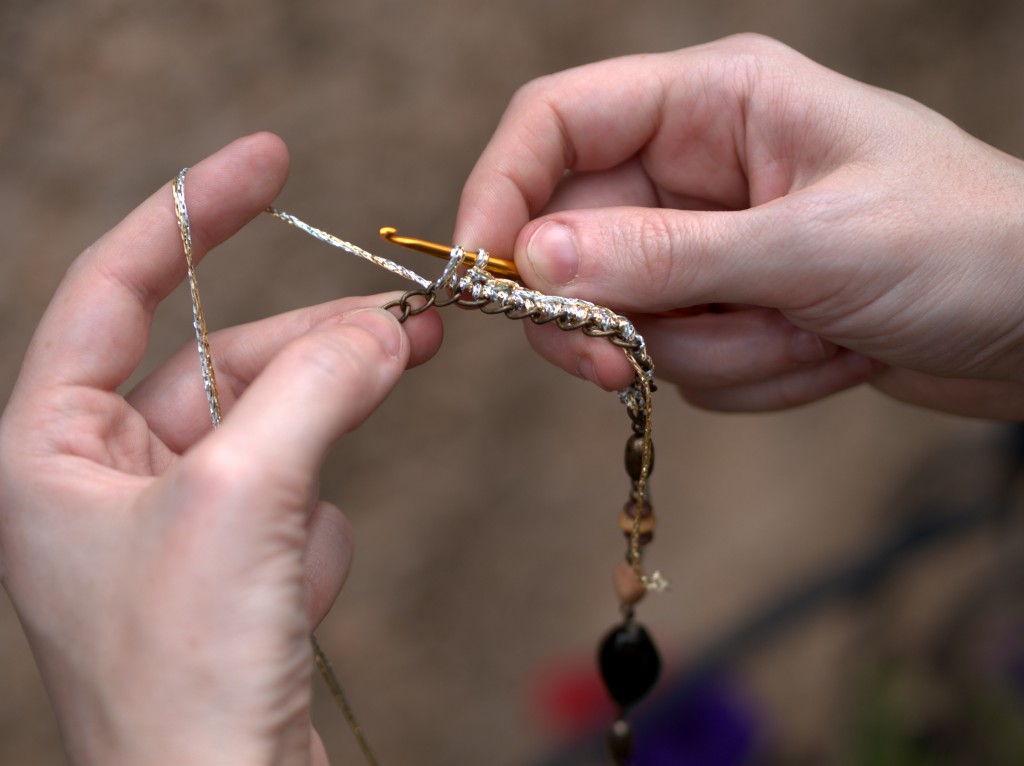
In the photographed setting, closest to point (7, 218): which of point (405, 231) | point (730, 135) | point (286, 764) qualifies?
point (405, 231)

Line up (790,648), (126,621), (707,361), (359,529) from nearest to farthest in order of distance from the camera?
1. (126,621)
2. (707,361)
3. (359,529)
4. (790,648)

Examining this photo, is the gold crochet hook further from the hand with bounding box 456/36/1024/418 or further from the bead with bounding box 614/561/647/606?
the bead with bounding box 614/561/647/606

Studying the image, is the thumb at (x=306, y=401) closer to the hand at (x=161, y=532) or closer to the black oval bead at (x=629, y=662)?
the hand at (x=161, y=532)

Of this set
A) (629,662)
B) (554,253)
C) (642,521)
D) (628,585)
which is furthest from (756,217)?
(629,662)

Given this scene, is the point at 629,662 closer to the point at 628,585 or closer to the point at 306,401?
the point at 628,585

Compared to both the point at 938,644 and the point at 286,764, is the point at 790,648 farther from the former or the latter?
the point at 286,764

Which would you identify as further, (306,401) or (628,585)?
(628,585)
